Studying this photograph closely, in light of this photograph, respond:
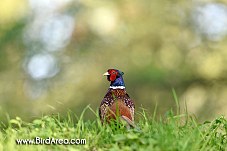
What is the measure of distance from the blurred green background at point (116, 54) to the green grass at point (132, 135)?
4133mm

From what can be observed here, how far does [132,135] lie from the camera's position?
233 cm

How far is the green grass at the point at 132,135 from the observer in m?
2.31

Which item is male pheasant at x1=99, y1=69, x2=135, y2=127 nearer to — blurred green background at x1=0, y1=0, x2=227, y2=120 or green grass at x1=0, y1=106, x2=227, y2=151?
green grass at x1=0, y1=106, x2=227, y2=151

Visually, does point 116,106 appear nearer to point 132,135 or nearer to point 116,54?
point 132,135

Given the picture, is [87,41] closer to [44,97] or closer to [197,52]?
[44,97]

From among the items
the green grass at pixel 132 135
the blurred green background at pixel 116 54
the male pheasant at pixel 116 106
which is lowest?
the green grass at pixel 132 135

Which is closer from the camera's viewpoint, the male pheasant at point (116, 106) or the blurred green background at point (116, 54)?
the male pheasant at point (116, 106)

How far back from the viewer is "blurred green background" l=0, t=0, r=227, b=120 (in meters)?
7.06

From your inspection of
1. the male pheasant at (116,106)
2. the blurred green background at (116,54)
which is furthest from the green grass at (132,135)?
the blurred green background at (116,54)

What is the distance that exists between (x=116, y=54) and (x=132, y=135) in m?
4.98

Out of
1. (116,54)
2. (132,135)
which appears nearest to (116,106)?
(132,135)

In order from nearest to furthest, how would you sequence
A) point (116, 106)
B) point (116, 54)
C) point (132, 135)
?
point (132, 135) < point (116, 106) < point (116, 54)

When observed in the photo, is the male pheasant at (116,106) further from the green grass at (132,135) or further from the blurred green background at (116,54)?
the blurred green background at (116,54)

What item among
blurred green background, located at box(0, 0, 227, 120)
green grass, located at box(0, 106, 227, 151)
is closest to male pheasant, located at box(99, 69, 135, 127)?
green grass, located at box(0, 106, 227, 151)
